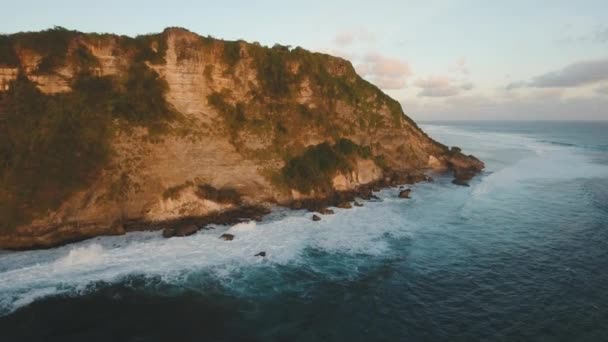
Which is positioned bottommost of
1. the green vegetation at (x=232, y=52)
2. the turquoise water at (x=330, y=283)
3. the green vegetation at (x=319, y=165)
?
the turquoise water at (x=330, y=283)

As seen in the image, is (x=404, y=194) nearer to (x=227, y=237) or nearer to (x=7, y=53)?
(x=227, y=237)

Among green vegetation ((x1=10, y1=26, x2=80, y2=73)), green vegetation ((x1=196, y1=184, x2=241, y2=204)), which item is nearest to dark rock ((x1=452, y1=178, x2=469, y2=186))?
green vegetation ((x1=196, y1=184, x2=241, y2=204))

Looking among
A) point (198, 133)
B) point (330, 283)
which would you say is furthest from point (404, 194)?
point (198, 133)

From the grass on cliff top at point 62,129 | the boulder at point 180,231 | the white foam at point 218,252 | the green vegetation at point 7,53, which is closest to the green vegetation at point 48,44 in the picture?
the green vegetation at point 7,53

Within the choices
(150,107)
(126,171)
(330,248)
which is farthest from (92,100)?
(330,248)

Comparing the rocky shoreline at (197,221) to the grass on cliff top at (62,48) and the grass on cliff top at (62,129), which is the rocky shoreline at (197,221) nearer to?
the grass on cliff top at (62,129)

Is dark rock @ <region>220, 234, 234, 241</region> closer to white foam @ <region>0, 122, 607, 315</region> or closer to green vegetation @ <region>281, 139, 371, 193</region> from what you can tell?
white foam @ <region>0, 122, 607, 315</region>
